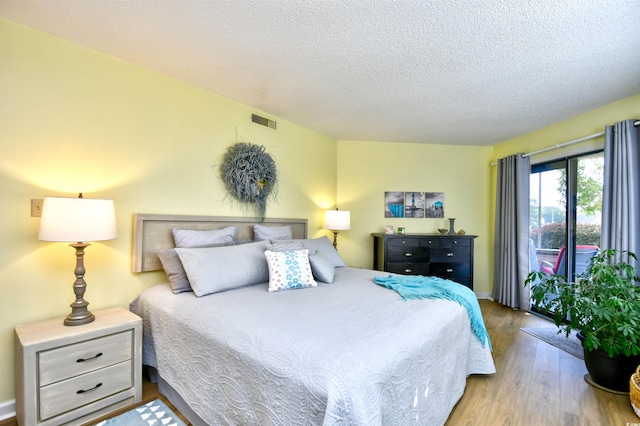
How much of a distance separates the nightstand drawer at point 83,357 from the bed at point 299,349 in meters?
0.20

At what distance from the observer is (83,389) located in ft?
5.59

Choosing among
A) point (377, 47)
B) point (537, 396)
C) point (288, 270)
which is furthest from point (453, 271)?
point (377, 47)

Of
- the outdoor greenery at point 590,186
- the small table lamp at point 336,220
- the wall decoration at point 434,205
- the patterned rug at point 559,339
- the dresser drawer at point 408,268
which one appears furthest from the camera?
the wall decoration at point 434,205

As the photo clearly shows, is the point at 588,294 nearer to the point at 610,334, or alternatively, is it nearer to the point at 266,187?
the point at 610,334

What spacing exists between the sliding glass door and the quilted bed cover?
85.3 inches

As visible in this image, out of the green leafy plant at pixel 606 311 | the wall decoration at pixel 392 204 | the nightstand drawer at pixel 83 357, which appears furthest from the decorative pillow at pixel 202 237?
the green leafy plant at pixel 606 311

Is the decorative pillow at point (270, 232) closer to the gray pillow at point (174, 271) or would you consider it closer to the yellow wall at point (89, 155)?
the yellow wall at point (89, 155)

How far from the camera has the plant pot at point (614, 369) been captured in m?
2.08

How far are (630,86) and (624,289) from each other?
182 cm

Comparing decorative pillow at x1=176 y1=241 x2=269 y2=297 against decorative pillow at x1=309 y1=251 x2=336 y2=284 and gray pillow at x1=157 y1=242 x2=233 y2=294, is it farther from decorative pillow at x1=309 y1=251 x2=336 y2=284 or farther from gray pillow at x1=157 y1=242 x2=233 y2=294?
decorative pillow at x1=309 y1=251 x2=336 y2=284

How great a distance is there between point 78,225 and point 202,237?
3.10 feet

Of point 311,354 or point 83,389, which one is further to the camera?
point 83,389

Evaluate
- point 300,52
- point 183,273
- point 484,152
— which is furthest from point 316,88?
point 484,152

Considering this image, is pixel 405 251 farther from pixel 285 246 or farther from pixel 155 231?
pixel 155 231
